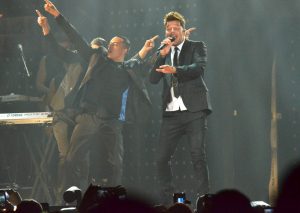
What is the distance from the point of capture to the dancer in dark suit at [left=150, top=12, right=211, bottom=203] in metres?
6.50

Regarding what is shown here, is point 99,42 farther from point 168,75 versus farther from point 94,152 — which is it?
point 168,75

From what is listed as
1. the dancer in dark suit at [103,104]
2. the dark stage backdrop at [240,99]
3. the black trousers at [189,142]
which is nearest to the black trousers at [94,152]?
the dancer in dark suit at [103,104]

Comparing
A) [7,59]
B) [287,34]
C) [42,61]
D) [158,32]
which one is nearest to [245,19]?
[287,34]

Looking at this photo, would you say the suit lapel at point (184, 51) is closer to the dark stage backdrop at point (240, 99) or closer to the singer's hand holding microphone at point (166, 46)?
the singer's hand holding microphone at point (166, 46)

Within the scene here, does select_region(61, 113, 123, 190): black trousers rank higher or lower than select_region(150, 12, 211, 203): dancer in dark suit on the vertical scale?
lower

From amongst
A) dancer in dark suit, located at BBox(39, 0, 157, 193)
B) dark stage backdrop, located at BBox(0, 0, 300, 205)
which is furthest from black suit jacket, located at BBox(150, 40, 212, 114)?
dark stage backdrop, located at BBox(0, 0, 300, 205)

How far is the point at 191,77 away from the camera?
6625 mm

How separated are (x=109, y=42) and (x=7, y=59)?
2172mm

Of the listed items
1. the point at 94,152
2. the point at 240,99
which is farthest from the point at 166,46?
the point at 94,152

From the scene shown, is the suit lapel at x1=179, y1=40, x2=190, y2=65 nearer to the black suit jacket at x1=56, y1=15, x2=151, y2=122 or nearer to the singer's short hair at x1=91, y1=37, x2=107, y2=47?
the black suit jacket at x1=56, y1=15, x2=151, y2=122

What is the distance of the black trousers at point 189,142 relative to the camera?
255 inches

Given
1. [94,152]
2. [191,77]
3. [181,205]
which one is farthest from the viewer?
[94,152]

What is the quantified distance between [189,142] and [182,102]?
472 millimetres

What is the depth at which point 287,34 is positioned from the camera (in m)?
8.08
